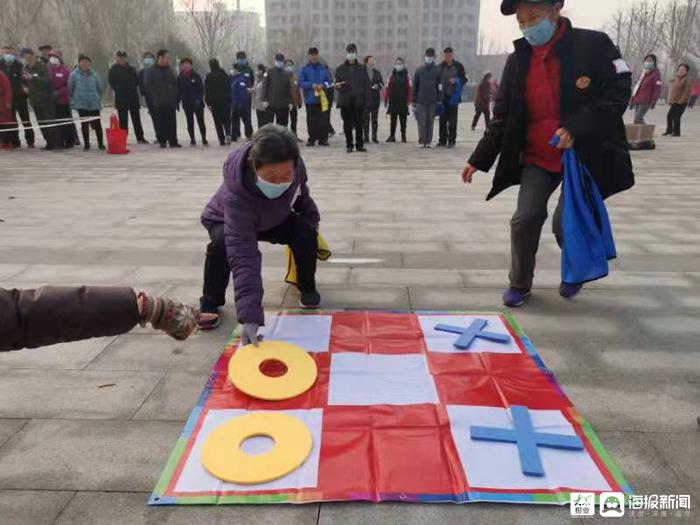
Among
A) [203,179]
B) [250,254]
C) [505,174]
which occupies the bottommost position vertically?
[203,179]

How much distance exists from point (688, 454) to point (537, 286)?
1.78m

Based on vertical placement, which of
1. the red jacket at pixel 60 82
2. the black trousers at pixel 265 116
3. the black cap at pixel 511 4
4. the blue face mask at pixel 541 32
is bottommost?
the black trousers at pixel 265 116

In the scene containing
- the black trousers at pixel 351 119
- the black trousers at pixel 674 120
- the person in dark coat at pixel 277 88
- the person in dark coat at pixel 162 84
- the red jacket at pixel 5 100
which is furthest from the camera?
the black trousers at pixel 674 120

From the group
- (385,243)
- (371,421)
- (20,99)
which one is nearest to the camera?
(371,421)

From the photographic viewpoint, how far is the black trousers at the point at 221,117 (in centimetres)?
1170

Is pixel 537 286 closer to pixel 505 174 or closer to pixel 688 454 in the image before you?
pixel 505 174

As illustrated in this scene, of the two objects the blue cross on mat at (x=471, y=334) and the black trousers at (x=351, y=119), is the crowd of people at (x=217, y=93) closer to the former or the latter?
the black trousers at (x=351, y=119)

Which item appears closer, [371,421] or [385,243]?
[371,421]

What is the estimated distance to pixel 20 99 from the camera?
10938 mm

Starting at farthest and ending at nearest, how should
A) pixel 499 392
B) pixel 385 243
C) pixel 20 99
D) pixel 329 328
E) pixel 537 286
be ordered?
pixel 20 99, pixel 385 243, pixel 537 286, pixel 329 328, pixel 499 392

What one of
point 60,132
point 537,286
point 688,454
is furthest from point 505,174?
point 60,132

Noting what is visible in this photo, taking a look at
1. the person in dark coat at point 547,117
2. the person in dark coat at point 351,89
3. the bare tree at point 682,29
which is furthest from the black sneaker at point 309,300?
the bare tree at point 682,29

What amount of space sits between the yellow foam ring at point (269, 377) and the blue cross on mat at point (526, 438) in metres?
0.77

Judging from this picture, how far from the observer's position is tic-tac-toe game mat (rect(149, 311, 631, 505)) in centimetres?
187
